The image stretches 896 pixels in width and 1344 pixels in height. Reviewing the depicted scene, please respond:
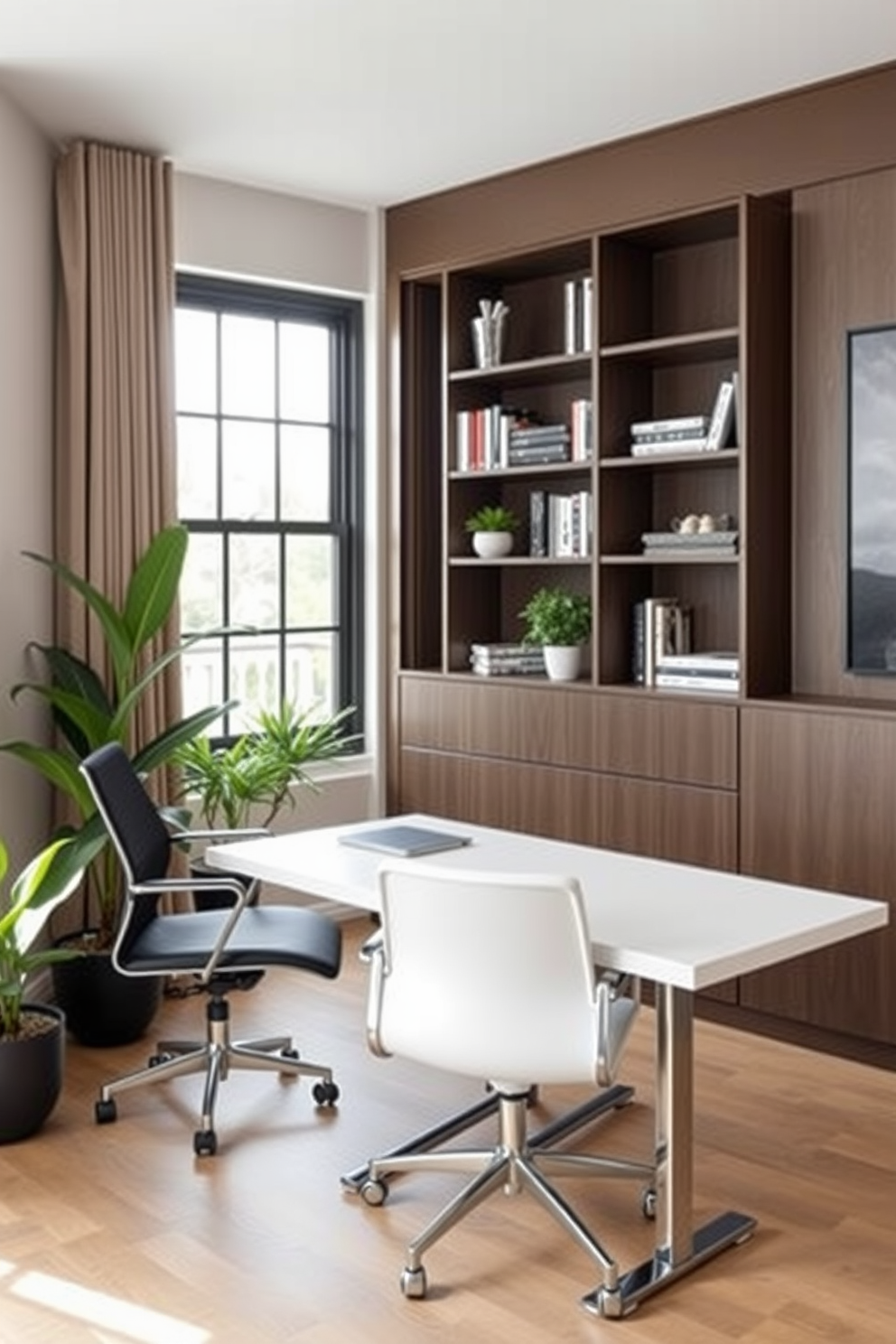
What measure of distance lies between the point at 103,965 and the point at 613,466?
2245 millimetres

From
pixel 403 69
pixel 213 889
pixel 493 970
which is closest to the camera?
pixel 493 970

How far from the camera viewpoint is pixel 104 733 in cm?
438

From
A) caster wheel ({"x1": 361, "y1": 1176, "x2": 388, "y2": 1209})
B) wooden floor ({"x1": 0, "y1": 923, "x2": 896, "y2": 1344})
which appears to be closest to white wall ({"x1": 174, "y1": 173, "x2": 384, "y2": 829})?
wooden floor ({"x1": 0, "y1": 923, "x2": 896, "y2": 1344})

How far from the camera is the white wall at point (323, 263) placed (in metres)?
5.23

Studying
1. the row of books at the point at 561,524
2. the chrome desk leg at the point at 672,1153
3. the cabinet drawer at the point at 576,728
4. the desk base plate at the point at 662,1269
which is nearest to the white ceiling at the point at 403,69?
the row of books at the point at 561,524

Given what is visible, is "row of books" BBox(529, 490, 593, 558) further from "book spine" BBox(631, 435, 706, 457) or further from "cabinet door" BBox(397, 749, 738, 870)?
"cabinet door" BBox(397, 749, 738, 870)

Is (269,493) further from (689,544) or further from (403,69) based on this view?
(403,69)

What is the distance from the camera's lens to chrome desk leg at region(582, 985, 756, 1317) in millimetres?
2820

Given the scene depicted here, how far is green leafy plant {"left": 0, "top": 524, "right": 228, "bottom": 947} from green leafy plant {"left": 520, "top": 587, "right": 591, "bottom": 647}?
1199 mm

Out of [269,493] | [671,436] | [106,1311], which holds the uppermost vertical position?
[671,436]

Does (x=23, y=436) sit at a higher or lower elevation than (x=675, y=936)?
higher

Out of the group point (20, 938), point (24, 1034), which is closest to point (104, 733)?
point (20, 938)

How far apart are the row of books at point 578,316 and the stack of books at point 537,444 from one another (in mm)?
280

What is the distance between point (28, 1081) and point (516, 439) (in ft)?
9.08
